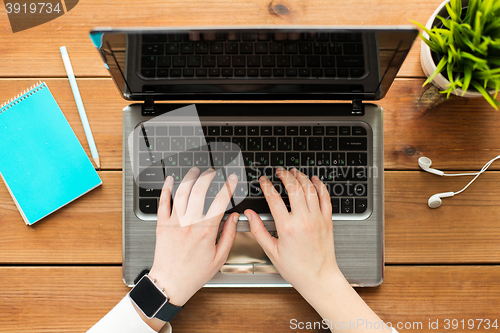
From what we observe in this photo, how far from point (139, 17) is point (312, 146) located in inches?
19.2

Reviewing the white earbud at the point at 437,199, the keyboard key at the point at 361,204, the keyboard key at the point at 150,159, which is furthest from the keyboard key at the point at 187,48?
the white earbud at the point at 437,199

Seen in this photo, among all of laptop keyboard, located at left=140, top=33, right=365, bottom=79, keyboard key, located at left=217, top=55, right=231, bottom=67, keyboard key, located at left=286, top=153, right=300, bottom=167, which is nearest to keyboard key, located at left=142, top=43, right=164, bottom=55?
laptop keyboard, located at left=140, top=33, right=365, bottom=79

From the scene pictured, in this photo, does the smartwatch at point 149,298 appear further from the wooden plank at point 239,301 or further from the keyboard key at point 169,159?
the keyboard key at point 169,159

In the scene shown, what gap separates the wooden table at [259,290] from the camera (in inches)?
26.2

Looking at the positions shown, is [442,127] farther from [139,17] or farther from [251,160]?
[139,17]

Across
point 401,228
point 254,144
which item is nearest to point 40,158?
point 254,144

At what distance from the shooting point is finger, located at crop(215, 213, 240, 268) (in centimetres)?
60

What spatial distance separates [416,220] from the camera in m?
0.67

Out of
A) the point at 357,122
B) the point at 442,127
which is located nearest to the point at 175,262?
the point at 357,122

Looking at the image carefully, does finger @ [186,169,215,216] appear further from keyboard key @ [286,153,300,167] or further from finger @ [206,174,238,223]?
keyboard key @ [286,153,300,167]

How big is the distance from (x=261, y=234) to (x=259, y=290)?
0.50 ft

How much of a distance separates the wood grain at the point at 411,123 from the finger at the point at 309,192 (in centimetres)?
20

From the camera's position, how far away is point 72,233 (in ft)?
2.21

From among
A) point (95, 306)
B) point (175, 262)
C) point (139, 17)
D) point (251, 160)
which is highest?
point (139, 17)
